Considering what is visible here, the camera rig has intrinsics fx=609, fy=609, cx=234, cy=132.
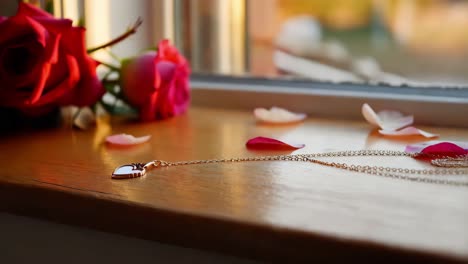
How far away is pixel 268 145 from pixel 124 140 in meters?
0.16

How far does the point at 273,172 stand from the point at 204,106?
0.37m

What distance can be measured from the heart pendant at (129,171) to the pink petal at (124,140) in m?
0.10

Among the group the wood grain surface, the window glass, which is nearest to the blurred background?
the window glass

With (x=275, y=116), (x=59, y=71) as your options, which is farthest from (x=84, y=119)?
(x=275, y=116)

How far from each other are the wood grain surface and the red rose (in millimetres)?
54

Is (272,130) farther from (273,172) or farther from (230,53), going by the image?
(230,53)

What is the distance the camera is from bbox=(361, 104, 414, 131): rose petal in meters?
0.71

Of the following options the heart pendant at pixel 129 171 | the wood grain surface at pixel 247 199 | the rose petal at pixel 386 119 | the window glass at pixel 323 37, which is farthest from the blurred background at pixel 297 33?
the heart pendant at pixel 129 171

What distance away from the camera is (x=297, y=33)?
96 cm

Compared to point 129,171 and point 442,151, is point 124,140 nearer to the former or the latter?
point 129,171

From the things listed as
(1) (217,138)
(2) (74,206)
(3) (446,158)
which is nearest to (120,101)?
(1) (217,138)

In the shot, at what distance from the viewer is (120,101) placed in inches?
32.6

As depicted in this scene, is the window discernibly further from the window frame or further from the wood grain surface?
the wood grain surface

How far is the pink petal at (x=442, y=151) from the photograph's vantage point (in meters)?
0.57
